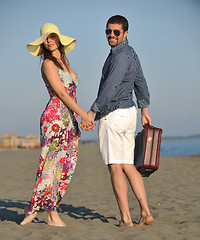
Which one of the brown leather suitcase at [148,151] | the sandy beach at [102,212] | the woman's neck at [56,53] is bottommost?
the sandy beach at [102,212]

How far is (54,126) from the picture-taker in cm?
373

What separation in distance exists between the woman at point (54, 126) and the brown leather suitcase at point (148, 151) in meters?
0.67

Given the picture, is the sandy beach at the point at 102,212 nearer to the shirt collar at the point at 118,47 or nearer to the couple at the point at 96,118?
the couple at the point at 96,118

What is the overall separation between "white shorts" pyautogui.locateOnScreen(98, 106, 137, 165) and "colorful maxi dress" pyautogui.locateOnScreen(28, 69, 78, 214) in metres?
0.44

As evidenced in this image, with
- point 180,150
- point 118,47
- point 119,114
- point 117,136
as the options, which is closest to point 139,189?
point 117,136

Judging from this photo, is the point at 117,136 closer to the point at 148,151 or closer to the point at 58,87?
the point at 148,151

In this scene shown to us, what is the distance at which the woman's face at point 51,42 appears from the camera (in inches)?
150

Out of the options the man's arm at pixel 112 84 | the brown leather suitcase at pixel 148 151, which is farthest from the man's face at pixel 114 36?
the brown leather suitcase at pixel 148 151

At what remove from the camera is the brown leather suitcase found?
3.57 meters

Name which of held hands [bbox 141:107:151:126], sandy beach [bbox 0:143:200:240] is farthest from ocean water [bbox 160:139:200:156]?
held hands [bbox 141:107:151:126]

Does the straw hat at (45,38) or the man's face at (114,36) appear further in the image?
the straw hat at (45,38)

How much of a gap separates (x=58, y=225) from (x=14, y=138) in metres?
27.6

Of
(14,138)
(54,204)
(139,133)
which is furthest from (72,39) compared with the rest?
(14,138)

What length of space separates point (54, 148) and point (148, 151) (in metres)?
1.00
